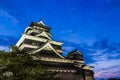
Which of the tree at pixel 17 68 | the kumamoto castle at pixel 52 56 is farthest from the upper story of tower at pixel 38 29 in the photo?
the tree at pixel 17 68

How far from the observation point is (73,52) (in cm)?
2902

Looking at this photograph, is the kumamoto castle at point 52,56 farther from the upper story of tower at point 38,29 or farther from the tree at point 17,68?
the tree at point 17,68

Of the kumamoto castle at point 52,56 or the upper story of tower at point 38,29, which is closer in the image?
the kumamoto castle at point 52,56

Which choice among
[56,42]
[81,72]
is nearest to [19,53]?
[81,72]

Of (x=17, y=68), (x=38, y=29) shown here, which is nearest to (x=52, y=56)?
(x=38, y=29)

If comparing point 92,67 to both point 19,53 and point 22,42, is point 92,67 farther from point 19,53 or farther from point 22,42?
point 19,53

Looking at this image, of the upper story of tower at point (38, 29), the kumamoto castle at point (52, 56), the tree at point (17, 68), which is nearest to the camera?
the tree at point (17, 68)

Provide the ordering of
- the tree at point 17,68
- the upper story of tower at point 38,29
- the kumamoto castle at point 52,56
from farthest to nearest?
the upper story of tower at point 38,29 → the kumamoto castle at point 52,56 → the tree at point 17,68

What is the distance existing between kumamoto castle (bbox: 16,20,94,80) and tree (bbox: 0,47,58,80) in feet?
23.0

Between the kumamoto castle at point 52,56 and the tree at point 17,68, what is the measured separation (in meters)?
7.02

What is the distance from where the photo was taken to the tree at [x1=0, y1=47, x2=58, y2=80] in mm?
10211

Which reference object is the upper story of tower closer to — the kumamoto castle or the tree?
the kumamoto castle

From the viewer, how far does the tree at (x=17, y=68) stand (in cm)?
1021

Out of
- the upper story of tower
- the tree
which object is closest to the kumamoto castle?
the upper story of tower
